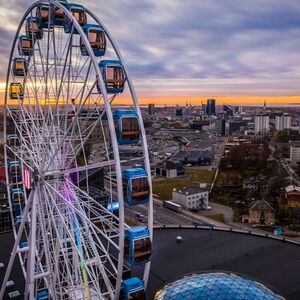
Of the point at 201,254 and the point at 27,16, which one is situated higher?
the point at 27,16

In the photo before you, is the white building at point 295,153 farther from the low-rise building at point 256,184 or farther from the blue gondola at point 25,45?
the blue gondola at point 25,45

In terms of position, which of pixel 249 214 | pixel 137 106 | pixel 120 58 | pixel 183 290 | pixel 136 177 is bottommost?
pixel 249 214

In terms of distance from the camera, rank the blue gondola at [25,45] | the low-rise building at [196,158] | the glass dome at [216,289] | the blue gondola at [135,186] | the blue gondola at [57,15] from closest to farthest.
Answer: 1. the blue gondola at [135,186]
2. the blue gondola at [57,15]
3. the glass dome at [216,289]
4. the blue gondola at [25,45]
5. the low-rise building at [196,158]

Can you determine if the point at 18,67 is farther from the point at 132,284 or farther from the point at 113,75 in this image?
the point at 132,284

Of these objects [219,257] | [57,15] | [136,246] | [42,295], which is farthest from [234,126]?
[136,246]

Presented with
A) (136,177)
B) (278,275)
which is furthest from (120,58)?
(278,275)

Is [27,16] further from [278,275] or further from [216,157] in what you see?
[216,157]

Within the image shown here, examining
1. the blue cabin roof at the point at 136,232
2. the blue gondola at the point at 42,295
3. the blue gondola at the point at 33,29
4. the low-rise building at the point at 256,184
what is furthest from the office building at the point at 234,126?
the blue cabin roof at the point at 136,232
